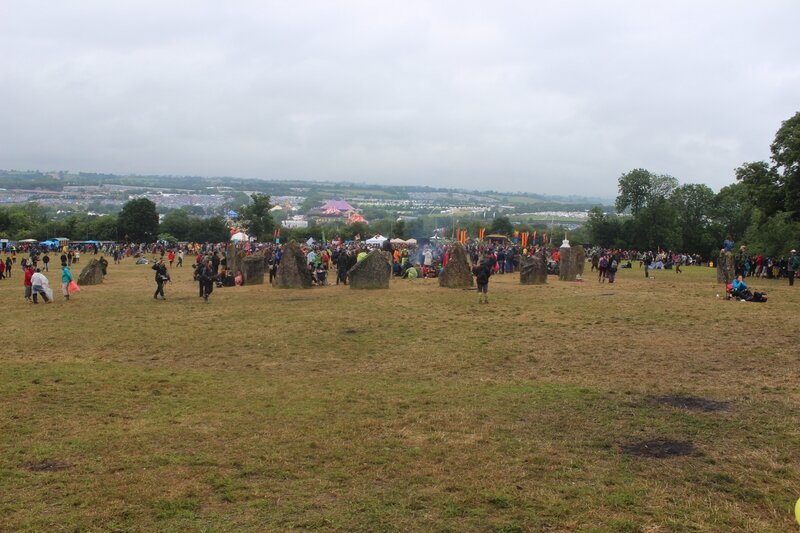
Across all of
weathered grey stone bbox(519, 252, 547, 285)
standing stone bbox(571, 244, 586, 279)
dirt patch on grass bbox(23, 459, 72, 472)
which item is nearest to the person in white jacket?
dirt patch on grass bbox(23, 459, 72, 472)

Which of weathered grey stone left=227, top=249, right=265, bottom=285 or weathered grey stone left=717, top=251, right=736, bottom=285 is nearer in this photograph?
weathered grey stone left=717, top=251, right=736, bottom=285

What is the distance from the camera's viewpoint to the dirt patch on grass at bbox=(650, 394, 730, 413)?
35.2 feet

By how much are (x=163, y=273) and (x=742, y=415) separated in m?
21.4

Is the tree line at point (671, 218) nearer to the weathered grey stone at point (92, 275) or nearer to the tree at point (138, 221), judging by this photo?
the weathered grey stone at point (92, 275)

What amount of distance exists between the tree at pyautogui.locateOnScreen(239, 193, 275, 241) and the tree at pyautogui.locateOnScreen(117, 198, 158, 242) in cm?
1643

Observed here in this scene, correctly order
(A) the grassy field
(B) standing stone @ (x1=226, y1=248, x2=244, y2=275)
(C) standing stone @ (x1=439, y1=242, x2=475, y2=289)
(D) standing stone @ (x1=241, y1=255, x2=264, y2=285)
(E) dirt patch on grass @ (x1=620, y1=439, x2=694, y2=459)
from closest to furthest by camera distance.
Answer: (A) the grassy field
(E) dirt patch on grass @ (x1=620, y1=439, x2=694, y2=459)
(C) standing stone @ (x1=439, y1=242, x2=475, y2=289)
(D) standing stone @ (x1=241, y1=255, x2=264, y2=285)
(B) standing stone @ (x1=226, y1=248, x2=244, y2=275)

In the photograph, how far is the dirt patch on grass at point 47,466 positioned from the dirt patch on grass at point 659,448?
275 inches

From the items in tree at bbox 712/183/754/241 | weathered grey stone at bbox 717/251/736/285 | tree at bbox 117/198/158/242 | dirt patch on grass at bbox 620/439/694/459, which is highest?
tree at bbox 712/183/754/241

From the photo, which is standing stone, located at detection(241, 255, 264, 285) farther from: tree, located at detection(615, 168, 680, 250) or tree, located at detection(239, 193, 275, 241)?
tree, located at detection(239, 193, 275, 241)

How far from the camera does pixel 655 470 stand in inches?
311

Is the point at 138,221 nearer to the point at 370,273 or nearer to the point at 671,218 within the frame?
the point at 671,218

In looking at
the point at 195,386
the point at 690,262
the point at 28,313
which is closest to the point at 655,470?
the point at 195,386

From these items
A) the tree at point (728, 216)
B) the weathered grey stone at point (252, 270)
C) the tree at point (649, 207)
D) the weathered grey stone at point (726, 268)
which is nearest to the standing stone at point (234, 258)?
the weathered grey stone at point (252, 270)

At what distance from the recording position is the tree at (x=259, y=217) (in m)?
116
